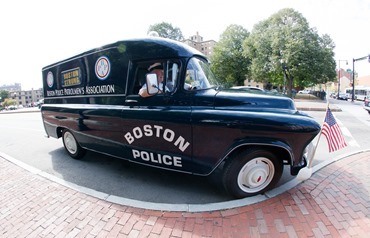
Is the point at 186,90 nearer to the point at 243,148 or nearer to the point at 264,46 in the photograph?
the point at 243,148

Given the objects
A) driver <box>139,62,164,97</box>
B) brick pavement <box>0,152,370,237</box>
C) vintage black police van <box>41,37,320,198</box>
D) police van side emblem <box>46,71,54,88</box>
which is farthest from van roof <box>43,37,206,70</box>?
police van side emblem <box>46,71,54,88</box>

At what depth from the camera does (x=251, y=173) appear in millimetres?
3025

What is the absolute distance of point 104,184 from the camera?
3.79 metres

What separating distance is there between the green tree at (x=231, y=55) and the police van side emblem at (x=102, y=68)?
3459 cm

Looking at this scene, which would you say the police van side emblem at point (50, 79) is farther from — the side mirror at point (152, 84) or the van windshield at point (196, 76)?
the van windshield at point (196, 76)

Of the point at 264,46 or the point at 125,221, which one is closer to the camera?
the point at 125,221

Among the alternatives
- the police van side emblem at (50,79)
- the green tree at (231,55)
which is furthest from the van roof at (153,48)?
the green tree at (231,55)

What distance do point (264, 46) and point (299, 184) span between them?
91.4 ft

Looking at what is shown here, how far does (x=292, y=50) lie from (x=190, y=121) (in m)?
26.3

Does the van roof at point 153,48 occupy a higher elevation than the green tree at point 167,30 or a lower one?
lower

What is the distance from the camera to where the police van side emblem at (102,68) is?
3850 mm

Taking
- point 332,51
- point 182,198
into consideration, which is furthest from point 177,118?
point 332,51

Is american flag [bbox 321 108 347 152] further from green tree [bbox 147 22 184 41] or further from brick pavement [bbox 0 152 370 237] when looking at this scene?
green tree [bbox 147 22 184 41]

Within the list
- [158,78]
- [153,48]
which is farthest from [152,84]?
[153,48]
